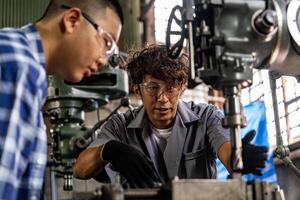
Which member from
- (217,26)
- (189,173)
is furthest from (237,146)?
(189,173)

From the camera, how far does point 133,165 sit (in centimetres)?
131

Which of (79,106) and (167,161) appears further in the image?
(167,161)

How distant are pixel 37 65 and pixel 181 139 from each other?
837 mm

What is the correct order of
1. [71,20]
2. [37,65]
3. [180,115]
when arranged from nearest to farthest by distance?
[37,65] < [71,20] < [180,115]

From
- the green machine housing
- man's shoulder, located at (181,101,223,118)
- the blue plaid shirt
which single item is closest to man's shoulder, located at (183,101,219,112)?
man's shoulder, located at (181,101,223,118)

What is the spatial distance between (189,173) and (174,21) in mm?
635

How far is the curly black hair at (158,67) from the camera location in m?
1.64

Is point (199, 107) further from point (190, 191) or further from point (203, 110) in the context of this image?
point (190, 191)

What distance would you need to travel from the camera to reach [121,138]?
1746mm

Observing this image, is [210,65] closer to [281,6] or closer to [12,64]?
[281,6]

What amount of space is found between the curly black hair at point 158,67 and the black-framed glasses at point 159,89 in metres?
0.02

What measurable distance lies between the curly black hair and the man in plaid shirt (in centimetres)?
37

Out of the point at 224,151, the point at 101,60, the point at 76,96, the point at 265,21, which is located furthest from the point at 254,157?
the point at 76,96

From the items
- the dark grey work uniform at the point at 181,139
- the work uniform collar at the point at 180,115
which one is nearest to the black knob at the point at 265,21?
the dark grey work uniform at the point at 181,139
